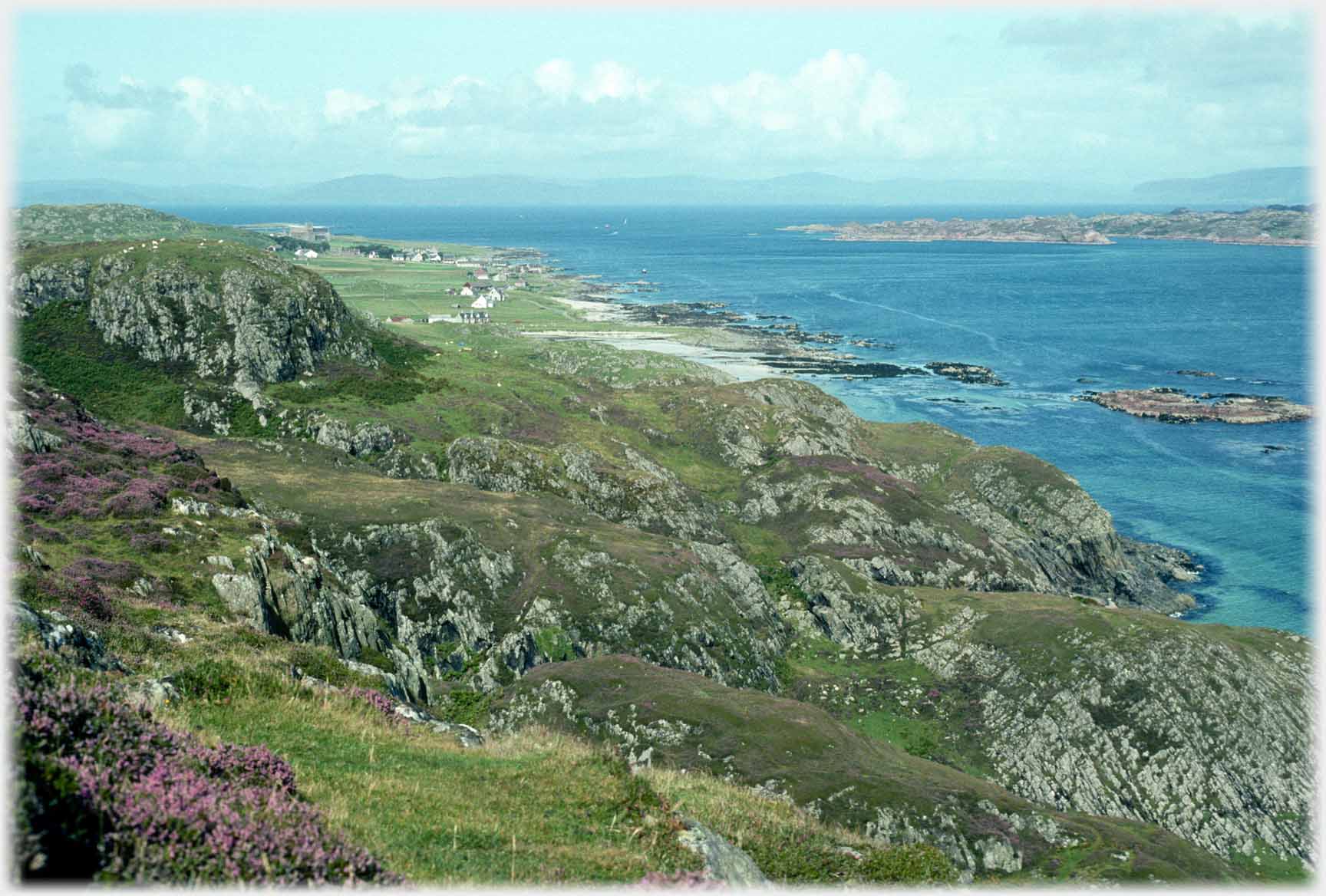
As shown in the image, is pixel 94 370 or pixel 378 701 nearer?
pixel 378 701

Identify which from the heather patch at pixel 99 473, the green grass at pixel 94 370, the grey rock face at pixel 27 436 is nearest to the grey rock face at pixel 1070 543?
the heather patch at pixel 99 473

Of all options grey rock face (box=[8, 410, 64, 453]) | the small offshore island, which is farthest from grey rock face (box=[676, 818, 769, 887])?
the small offshore island

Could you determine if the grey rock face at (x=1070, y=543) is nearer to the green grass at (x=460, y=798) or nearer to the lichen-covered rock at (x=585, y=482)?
the lichen-covered rock at (x=585, y=482)

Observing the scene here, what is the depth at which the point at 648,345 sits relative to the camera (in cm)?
19638

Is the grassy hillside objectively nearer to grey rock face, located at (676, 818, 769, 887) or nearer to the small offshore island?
grey rock face, located at (676, 818, 769, 887)

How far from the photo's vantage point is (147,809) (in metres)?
10.0

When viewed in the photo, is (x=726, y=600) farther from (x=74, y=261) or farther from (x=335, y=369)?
(x=74, y=261)

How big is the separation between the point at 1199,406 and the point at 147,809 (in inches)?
7127

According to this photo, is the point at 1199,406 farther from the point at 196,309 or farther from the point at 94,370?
the point at 94,370

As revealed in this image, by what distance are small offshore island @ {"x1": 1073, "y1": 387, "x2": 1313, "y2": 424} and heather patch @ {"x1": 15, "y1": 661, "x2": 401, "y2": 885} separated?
6610 inches

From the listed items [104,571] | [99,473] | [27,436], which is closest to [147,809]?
[104,571]

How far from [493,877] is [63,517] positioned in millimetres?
Answer: 34306

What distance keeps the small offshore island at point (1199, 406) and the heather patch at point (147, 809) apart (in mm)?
167901

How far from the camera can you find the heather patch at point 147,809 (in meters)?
9.29
